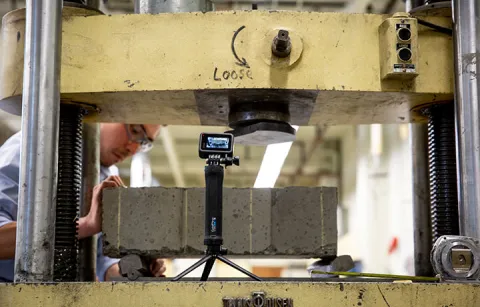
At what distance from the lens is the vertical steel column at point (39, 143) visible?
1233mm

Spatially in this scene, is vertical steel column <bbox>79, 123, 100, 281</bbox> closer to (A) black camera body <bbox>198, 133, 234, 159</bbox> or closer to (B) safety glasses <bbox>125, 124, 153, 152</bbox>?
(B) safety glasses <bbox>125, 124, 153, 152</bbox>

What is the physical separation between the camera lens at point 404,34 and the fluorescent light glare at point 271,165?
0.66m

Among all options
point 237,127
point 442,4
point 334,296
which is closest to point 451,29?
point 442,4

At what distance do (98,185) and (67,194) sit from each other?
0.18 meters

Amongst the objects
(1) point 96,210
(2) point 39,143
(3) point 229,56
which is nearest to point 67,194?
(1) point 96,210


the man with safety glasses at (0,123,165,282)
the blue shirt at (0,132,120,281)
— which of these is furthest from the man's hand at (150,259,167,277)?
the blue shirt at (0,132,120,281)

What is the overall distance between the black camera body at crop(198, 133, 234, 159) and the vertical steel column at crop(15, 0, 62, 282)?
0.29 meters

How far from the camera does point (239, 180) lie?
9047mm

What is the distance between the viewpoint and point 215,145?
4.33 feet

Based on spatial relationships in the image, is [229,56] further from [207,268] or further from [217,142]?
[207,268]

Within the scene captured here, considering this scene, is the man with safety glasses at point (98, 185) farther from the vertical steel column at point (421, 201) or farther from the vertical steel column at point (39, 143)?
the vertical steel column at point (421, 201)

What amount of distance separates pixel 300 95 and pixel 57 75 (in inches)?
21.2

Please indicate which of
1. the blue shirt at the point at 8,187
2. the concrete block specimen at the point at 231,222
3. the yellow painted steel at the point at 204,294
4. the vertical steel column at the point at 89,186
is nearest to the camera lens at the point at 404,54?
the concrete block specimen at the point at 231,222

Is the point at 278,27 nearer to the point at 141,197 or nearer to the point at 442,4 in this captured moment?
the point at 442,4
